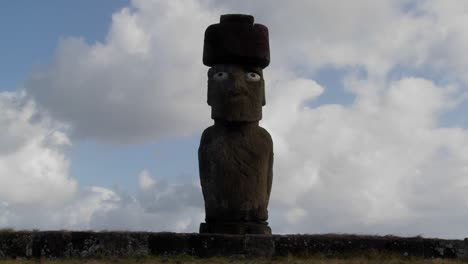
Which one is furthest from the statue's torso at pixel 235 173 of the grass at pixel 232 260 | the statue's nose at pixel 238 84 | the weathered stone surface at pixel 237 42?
the grass at pixel 232 260

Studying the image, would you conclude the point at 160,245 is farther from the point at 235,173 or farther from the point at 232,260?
the point at 235,173

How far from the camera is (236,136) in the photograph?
552 inches

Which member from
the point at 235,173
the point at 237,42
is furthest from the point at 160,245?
the point at 237,42

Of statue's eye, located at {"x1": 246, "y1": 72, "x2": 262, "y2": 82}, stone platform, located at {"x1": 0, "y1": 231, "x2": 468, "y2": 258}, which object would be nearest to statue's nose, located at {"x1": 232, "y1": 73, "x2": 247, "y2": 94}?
statue's eye, located at {"x1": 246, "y1": 72, "x2": 262, "y2": 82}

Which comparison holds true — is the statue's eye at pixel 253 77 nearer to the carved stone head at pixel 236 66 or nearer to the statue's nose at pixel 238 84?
the carved stone head at pixel 236 66

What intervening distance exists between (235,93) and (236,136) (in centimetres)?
84

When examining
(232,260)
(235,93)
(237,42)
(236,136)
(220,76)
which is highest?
(237,42)

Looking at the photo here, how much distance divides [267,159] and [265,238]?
2762mm

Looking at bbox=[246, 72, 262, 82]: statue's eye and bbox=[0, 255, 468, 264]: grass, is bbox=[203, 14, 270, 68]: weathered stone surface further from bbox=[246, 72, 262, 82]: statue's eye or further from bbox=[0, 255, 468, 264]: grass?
bbox=[0, 255, 468, 264]: grass

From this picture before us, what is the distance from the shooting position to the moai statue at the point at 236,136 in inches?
539

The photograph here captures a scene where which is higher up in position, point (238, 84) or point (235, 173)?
point (238, 84)

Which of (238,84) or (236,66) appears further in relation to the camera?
(236,66)

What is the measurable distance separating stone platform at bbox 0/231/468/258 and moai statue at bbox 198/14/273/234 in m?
1.90

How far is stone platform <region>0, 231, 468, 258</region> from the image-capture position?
11570 millimetres
